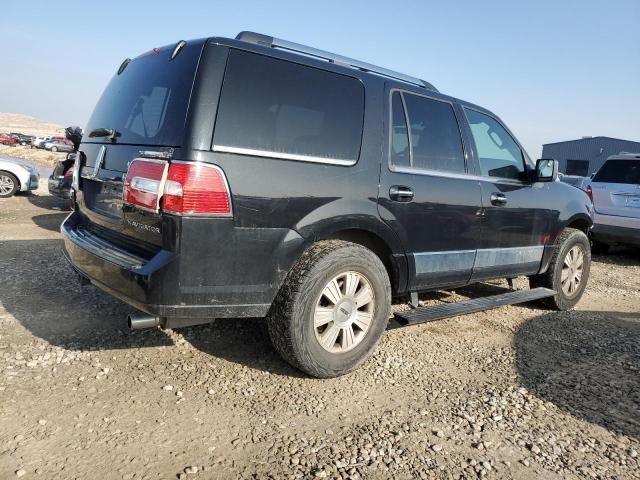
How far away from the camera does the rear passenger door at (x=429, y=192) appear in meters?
3.47

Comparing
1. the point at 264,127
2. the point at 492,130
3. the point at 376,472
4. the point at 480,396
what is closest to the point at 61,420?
the point at 376,472

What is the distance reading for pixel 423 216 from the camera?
3.62 meters

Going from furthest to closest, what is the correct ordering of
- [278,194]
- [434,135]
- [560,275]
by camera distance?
1. [560,275]
2. [434,135]
3. [278,194]

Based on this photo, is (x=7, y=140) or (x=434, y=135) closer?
(x=434, y=135)

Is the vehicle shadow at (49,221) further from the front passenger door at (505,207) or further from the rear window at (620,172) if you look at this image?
the rear window at (620,172)

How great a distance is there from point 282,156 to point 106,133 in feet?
4.18

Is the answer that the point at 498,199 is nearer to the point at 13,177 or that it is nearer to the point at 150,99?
the point at 150,99

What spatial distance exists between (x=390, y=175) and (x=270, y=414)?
1758 millimetres

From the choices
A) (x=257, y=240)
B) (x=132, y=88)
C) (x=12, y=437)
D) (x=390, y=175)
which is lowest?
(x=12, y=437)

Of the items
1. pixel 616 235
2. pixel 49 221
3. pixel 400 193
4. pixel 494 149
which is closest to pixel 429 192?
pixel 400 193

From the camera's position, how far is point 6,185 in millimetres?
10828

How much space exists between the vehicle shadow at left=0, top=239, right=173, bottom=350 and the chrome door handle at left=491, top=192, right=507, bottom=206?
292 cm

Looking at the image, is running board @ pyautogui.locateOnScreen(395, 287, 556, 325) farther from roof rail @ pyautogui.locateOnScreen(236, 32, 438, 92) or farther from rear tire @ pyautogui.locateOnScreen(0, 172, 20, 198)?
rear tire @ pyautogui.locateOnScreen(0, 172, 20, 198)

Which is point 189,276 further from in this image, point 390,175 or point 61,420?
point 390,175
